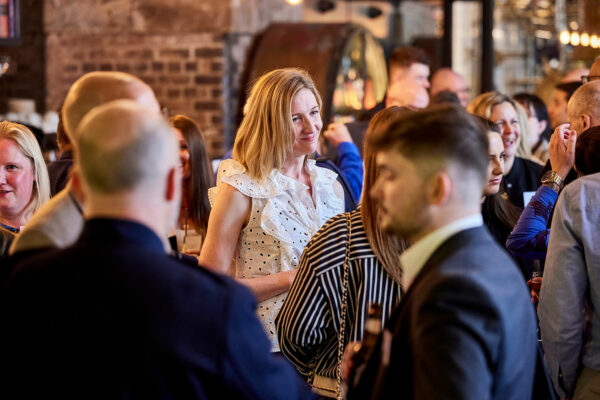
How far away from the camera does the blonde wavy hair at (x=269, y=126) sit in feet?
9.82

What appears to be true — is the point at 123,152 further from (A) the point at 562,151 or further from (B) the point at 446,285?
(A) the point at 562,151

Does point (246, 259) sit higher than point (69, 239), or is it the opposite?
point (69, 239)

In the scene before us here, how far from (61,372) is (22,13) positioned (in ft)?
23.2

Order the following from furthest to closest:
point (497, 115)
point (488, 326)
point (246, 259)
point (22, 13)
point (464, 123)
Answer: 1. point (22, 13)
2. point (497, 115)
3. point (246, 259)
4. point (464, 123)
5. point (488, 326)

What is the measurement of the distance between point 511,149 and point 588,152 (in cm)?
155

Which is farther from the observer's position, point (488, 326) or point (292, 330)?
point (292, 330)

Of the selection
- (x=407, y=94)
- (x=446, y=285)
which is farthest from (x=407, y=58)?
(x=446, y=285)

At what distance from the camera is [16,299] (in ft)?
5.02

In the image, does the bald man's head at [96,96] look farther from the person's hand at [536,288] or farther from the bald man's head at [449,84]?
the bald man's head at [449,84]

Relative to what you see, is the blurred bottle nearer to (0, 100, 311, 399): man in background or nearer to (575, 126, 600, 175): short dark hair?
(0, 100, 311, 399): man in background

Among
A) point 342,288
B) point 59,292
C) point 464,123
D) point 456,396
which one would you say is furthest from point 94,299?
point 342,288

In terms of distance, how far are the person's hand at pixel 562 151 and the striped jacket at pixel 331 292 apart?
116cm

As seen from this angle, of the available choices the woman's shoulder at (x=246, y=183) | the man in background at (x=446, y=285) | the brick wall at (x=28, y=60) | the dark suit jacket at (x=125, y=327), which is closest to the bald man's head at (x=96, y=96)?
the dark suit jacket at (x=125, y=327)

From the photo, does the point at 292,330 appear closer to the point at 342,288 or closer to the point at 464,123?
the point at 342,288
